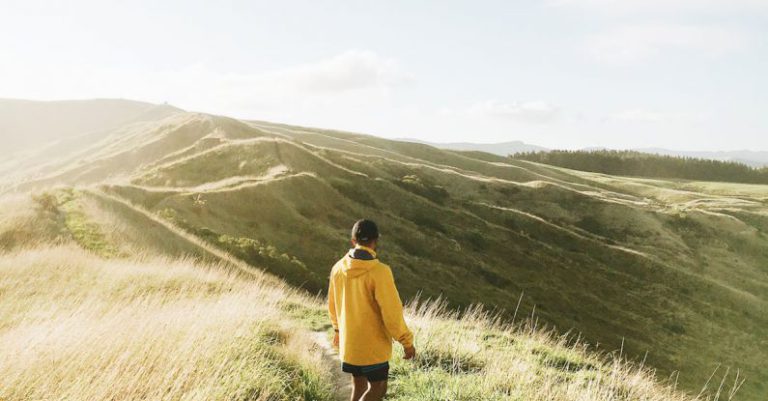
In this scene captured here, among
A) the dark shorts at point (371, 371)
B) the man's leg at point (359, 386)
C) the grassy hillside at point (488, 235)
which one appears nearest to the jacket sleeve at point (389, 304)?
the dark shorts at point (371, 371)

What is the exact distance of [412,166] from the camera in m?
83.8

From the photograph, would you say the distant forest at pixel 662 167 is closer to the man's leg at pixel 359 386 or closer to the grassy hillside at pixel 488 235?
the grassy hillside at pixel 488 235

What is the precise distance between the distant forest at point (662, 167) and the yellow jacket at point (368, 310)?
558 feet

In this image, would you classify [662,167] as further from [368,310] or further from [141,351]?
[141,351]

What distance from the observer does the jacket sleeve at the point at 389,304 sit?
6.17m

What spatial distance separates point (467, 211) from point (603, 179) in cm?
6462

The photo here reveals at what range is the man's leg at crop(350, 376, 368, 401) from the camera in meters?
6.60

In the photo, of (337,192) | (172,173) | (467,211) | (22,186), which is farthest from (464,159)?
(22,186)

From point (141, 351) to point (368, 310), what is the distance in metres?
2.97

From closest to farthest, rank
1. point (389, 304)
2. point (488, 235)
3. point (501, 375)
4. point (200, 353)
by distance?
point (389, 304), point (200, 353), point (501, 375), point (488, 235)

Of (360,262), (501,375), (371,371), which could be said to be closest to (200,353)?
(371,371)

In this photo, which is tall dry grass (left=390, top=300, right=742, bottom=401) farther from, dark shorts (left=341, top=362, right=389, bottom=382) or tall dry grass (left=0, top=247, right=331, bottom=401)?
tall dry grass (left=0, top=247, right=331, bottom=401)

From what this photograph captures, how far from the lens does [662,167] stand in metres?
167

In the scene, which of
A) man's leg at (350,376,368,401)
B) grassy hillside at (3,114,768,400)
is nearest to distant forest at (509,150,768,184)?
grassy hillside at (3,114,768,400)
